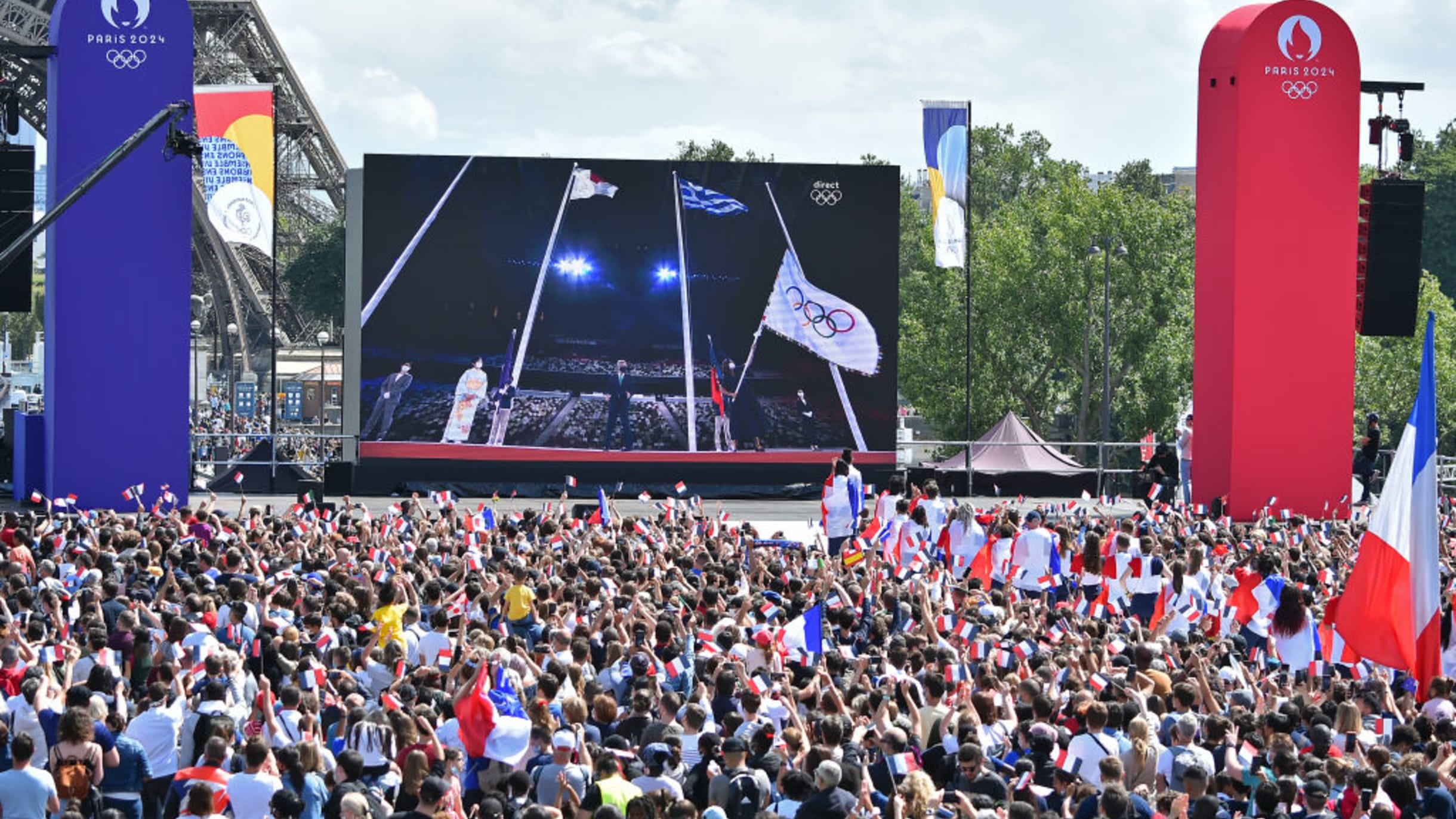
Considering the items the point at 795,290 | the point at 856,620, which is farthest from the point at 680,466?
the point at 856,620

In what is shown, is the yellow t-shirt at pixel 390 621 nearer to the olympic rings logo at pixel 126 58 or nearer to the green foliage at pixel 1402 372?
the olympic rings logo at pixel 126 58

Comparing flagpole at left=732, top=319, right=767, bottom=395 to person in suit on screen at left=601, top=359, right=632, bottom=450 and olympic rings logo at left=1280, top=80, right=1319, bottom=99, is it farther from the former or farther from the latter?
olympic rings logo at left=1280, top=80, right=1319, bottom=99

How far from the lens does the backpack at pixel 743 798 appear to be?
7.99 meters

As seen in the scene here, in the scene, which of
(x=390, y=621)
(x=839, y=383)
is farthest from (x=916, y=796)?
(x=839, y=383)

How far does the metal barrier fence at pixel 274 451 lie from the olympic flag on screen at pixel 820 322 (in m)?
7.18

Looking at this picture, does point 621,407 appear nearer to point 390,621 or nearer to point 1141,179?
point 390,621

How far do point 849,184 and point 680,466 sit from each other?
543 centimetres

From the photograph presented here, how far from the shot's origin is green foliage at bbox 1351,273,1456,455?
50.5 meters

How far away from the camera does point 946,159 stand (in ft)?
109

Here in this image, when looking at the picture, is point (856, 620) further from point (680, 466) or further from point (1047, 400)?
point (1047, 400)

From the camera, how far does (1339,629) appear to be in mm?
11852

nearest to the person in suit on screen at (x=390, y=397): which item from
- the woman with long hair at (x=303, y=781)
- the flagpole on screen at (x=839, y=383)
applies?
the flagpole on screen at (x=839, y=383)

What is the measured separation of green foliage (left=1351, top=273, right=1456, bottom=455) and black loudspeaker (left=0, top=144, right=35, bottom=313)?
37.2 meters

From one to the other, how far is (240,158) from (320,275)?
117 feet
